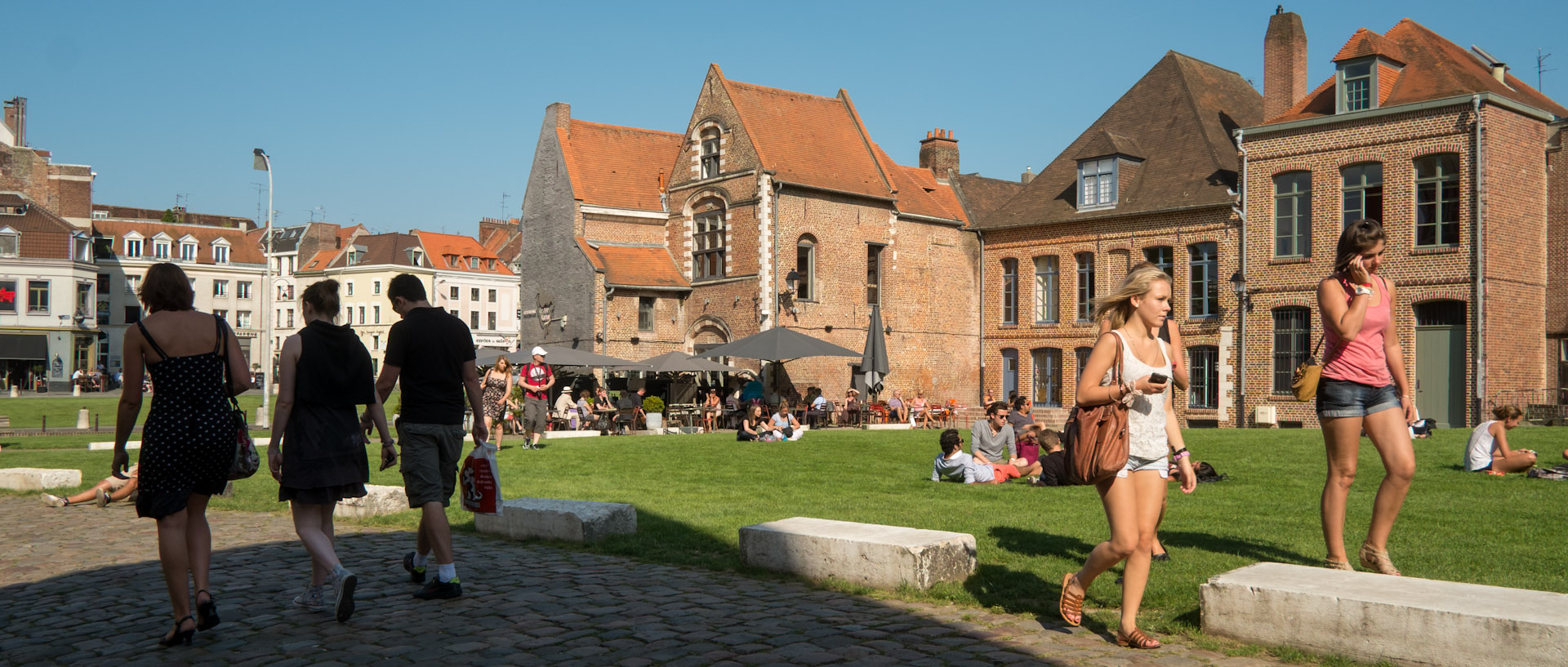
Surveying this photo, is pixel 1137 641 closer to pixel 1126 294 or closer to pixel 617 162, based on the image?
pixel 1126 294

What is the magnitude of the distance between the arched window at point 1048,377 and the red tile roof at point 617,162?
41.5ft

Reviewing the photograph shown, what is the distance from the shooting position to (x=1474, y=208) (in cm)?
2580

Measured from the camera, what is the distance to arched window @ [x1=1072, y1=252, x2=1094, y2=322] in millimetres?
33906

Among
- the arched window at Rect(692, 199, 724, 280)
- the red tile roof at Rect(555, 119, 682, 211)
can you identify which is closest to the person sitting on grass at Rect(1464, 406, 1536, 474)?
the arched window at Rect(692, 199, 724, 280)

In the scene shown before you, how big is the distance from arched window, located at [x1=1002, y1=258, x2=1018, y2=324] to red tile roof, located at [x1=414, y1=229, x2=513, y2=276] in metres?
54.1

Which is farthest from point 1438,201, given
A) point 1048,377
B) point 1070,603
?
point 1070,603

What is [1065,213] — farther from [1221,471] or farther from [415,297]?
[415,297]

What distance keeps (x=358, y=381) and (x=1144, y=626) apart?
13.3ft

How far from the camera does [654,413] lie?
89.6 feet

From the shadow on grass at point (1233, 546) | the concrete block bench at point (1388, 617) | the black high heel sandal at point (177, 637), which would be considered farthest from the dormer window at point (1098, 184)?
the black high heel sandal at point (177, 637)

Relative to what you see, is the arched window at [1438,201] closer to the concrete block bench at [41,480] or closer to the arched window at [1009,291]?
the arched window at [1009,291]

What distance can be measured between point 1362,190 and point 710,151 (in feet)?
58.4

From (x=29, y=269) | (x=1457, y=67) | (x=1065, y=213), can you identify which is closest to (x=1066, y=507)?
(x=1457, y=67)

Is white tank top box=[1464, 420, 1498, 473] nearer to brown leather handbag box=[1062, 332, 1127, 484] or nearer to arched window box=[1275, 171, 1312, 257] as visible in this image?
brown leather handbag box=[1062, 332, 1127, 484]
